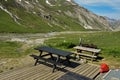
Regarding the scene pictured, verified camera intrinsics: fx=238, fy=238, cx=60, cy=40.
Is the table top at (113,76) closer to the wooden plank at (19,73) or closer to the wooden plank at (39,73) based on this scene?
the wooden plank at (39,73)

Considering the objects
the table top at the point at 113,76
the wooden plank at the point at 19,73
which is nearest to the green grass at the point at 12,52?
the wooden plank at the point at 19,73

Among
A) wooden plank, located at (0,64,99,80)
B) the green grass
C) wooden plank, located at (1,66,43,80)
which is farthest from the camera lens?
the green grass

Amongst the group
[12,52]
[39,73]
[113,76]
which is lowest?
[12,52]

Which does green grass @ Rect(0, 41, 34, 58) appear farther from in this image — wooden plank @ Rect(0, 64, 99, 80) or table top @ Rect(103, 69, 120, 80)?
table top @ Rect(103, 69, 120, 80)

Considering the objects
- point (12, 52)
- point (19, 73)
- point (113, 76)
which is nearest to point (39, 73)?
point (19, 73)

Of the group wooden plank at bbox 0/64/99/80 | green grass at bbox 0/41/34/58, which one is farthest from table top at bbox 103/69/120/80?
green grass at bbox 0/41/34/58

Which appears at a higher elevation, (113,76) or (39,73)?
(113,76)

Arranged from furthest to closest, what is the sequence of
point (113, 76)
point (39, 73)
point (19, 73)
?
1. point (39, 73)
2. point (19, 73)
3. point (113, 76)

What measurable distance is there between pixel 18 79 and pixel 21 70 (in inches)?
110

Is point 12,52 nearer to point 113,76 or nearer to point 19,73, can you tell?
point 19,73

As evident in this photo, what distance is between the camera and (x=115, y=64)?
1024 inches

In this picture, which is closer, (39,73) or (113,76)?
(113,76)

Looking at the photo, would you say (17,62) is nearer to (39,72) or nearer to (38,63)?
(38,63)

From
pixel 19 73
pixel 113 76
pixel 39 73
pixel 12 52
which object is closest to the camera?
pixel 113 76
